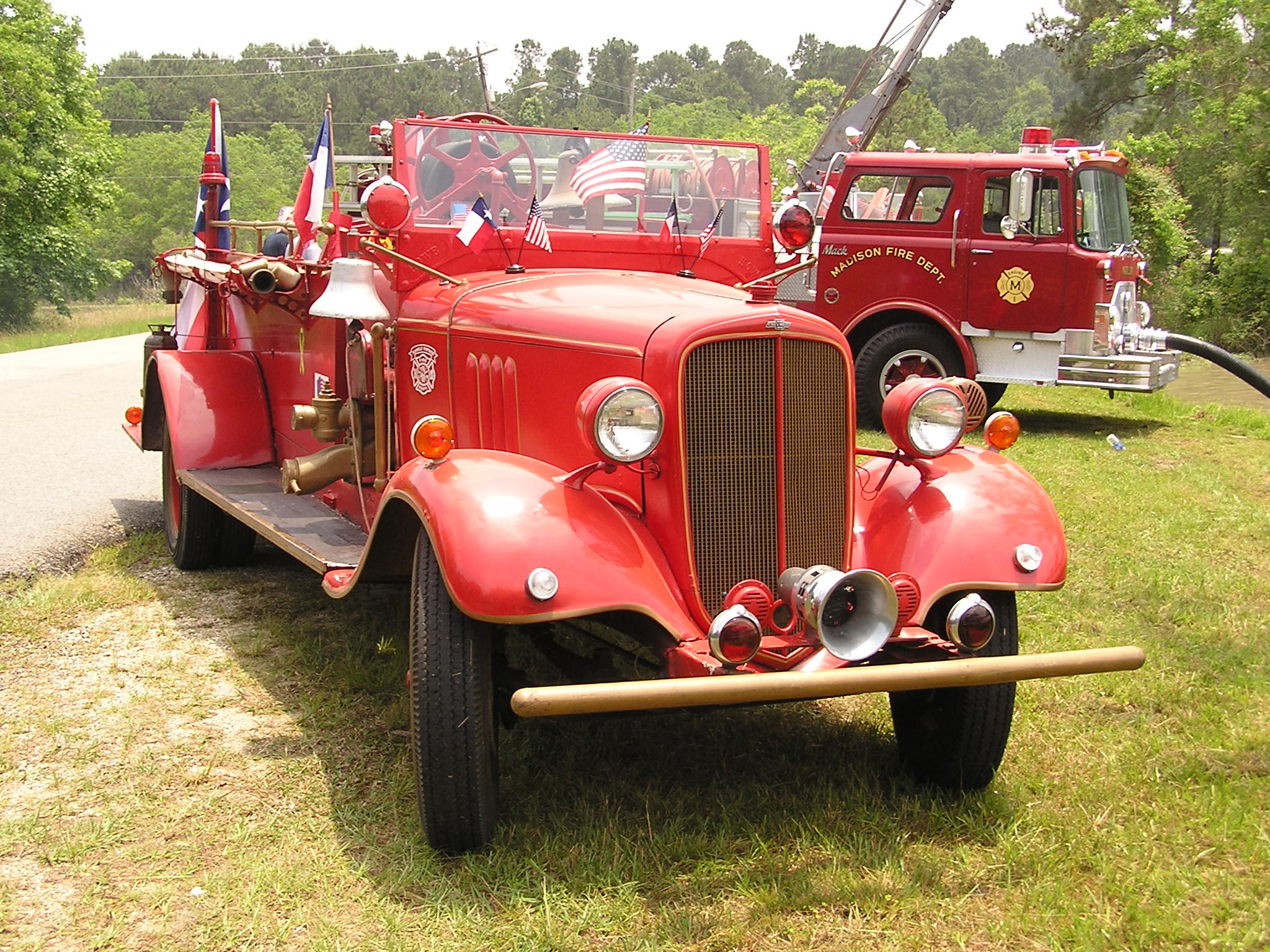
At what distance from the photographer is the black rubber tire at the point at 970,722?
349 cm

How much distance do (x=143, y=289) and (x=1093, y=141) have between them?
116ft

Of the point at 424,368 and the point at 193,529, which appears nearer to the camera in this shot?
the point at 424,368

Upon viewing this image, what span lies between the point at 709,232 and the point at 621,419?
2.07m

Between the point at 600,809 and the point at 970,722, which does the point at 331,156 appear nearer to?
the point at 600,809

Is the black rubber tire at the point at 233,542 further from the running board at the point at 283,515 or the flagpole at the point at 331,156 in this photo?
the flagpole at the point at 331,156

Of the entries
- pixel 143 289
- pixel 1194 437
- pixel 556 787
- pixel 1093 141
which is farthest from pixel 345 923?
pixel 143 289

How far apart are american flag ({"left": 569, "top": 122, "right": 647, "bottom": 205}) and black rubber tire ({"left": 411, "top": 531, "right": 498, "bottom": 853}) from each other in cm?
224

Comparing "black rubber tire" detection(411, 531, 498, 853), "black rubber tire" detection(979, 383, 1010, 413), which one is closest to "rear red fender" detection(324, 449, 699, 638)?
"black rubber tire" detection(411, 531, 498, 853)

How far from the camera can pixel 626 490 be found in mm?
3484

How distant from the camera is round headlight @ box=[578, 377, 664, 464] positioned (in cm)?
315

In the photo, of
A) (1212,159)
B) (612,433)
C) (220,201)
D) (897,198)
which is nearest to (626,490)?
(612,433)

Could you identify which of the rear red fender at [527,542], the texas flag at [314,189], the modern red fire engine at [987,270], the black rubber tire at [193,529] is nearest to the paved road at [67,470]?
the black rubber tire at [193,529]

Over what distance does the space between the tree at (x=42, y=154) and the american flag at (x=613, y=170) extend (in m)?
22.3

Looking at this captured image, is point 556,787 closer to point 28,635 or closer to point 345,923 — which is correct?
point 345,923
